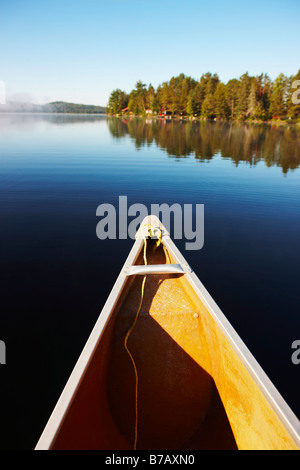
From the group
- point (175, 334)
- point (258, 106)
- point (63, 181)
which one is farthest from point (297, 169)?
point (258, 106)

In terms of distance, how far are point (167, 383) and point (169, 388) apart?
0.19 ft

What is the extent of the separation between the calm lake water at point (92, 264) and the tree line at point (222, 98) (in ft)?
257

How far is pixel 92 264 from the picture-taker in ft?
20.6

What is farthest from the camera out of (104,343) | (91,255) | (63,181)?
(63,181)

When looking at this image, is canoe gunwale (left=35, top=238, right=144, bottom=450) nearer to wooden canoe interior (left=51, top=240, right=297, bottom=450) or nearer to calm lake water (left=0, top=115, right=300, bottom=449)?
wooden canoe interior (left=51, top=240, right=297, bottom=450)

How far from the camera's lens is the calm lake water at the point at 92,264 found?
3.74 meters

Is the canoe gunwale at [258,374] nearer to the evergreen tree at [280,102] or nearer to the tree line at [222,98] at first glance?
the tree line at [222,98]

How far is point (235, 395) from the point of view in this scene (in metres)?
2.38

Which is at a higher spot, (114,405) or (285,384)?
(114,405)

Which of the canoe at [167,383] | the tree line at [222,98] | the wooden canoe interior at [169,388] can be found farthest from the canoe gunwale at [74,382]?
the tree line at [222,98]

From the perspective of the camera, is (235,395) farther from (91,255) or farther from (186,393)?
(91,255)

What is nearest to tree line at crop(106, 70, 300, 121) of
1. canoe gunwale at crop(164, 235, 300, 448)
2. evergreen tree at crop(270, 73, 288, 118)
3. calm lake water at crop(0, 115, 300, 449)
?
evergreen tree at crop(270, 73, 288, 118)
